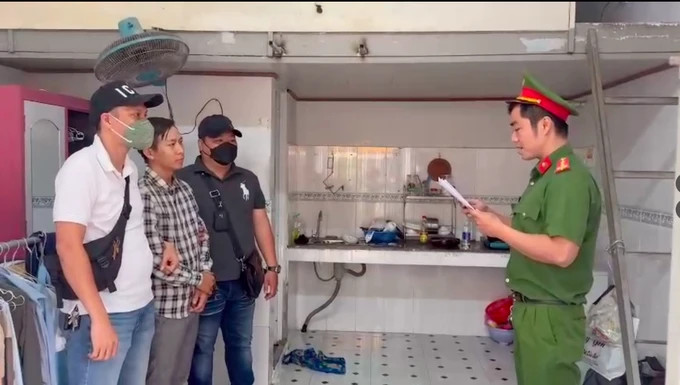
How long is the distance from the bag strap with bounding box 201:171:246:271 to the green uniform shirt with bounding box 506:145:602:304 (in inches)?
50.2

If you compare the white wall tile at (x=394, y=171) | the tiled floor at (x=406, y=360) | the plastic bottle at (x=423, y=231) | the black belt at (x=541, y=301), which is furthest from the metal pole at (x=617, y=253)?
the white wall tile at (x=394, y=171)

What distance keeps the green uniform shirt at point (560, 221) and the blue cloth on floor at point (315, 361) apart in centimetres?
182

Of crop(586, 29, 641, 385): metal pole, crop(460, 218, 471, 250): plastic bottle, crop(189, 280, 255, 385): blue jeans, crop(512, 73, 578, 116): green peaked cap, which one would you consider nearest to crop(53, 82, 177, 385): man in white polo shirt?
crop(189, 280, 255, 385): blue jeans

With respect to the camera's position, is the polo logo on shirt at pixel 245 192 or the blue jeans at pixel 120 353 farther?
the polo logo on shirt at pixel 245 192

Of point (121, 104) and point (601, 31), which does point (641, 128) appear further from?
point (121, 104)

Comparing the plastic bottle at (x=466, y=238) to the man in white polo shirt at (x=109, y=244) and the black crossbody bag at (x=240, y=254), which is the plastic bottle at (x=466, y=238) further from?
the man in white polo shirt at (x=109, y=244)

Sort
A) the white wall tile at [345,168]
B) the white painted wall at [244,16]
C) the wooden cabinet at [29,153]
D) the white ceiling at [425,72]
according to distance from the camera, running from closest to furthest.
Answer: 1. the wooden cabinet at [29,153]
2. the white painted wall at [244,16]
3. the white ceiling at [425,72]
4. the white wall tile at [345,168]

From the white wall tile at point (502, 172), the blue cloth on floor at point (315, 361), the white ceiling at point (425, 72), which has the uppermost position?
the white ceiling at point (425, 72)

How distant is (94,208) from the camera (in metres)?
1.78

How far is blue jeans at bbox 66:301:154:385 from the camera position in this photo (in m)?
1.82

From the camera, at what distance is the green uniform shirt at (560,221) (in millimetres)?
1923

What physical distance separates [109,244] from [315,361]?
2.19 metres

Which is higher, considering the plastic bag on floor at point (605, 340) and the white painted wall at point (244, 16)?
the white painted wall at point (244, 16)

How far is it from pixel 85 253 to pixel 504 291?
3.51 meters
